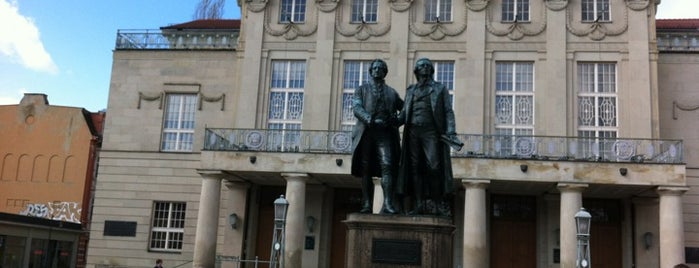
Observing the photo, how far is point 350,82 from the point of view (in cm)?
2997

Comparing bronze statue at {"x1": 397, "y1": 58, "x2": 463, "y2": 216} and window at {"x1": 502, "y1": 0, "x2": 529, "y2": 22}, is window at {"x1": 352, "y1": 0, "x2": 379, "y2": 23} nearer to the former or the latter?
window at {"x1": 502, "y1": 0, "x2": 529, "y2": 22}

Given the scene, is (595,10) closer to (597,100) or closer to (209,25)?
(597,100)

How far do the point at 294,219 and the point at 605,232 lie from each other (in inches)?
482

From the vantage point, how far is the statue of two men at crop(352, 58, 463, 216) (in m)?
10.0

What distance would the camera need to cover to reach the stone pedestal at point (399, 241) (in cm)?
931

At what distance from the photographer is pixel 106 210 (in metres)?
31.1

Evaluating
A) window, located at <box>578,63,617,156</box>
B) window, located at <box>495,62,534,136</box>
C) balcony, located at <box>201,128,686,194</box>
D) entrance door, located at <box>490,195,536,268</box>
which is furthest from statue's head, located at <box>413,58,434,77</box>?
entrance door, located at <box>490,195,536,268</box>

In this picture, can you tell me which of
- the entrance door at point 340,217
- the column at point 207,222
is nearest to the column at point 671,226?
the entrance door at point 340,217

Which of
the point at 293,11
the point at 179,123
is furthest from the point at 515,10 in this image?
the point at 179,123

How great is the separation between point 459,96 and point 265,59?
26.4ft

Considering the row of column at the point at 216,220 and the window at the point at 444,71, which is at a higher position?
the window at the point at 444,71

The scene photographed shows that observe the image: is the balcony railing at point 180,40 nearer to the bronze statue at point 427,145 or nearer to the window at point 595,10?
the window at point 595,10

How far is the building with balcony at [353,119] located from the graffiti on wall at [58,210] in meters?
8.34

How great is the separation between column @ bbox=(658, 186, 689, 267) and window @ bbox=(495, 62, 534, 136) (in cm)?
567
